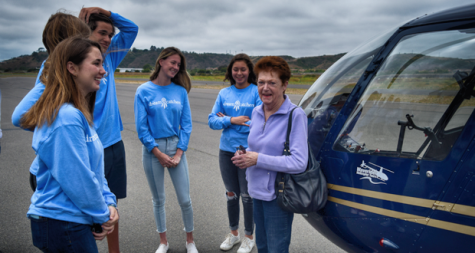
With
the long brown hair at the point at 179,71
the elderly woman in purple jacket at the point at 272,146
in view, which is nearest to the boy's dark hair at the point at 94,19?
the long brown hair at the point at 179,71

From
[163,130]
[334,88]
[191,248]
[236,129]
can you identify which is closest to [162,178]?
[163,130]

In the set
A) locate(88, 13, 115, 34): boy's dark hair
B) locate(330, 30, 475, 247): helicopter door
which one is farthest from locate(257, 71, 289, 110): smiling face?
locate(88, 13, 115, 34): boy's dark hair

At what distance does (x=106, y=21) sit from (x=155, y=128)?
1.03 metres

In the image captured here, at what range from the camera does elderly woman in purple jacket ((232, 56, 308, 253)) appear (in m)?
1.84

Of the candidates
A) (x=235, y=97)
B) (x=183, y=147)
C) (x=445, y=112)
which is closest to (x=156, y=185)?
(x=183, y=147)

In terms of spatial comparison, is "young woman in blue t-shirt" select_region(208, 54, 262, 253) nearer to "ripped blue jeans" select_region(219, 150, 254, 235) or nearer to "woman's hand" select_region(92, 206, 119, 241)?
"ripped blue jeans" select_region(219, 150, 254, 235)

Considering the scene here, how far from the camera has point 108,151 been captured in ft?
7.94

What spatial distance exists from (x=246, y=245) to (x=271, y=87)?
183 centimetres

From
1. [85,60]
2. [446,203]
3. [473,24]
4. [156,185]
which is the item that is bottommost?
[156,185]

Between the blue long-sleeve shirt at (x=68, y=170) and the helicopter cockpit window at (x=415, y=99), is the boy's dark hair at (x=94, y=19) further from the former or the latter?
the helicopter cockpit window at (x=415, y=99)

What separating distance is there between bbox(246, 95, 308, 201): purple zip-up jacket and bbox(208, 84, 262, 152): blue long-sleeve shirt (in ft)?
2.41

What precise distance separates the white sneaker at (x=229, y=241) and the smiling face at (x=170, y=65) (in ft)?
5.89

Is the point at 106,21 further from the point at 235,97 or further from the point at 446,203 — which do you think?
the point at 446,203

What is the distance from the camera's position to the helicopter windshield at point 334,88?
2059mm
